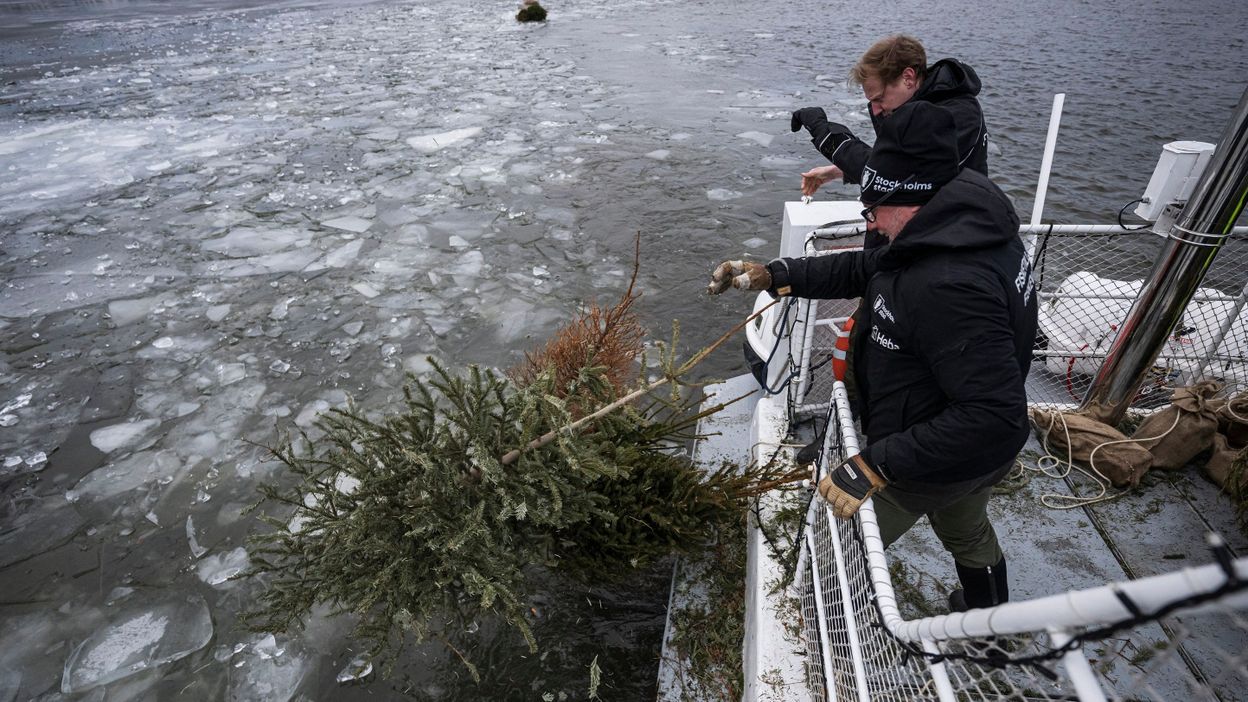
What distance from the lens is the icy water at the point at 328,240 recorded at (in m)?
3.63

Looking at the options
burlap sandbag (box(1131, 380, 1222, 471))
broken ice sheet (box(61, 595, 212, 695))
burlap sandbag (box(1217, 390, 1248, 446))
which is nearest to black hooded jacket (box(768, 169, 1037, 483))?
Answer: burlap sandbag (box(1131, 380, 1222, 471))

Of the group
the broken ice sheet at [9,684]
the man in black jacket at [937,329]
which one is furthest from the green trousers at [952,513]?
the broken ice sheet at [9,684]

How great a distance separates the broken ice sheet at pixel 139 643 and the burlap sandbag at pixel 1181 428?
516 centimetres

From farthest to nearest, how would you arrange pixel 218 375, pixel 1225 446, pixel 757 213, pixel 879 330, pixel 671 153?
1. pixel 671 153
2. pixel 757 213
3. pixel 218 375
4. pixel 1225 446
5. pixel 879 330

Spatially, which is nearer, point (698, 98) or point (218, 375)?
point (218, 375)

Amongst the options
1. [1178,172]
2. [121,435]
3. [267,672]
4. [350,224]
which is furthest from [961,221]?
[350,224]

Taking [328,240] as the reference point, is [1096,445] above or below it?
above

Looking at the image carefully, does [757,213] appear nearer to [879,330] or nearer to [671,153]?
[671,153]

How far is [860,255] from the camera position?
2.73 meters

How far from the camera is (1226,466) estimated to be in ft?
10.5

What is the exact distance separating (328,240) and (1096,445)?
7464 mm

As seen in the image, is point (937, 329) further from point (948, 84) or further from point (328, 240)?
point (328, 240)

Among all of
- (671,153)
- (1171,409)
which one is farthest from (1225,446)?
(671,153)

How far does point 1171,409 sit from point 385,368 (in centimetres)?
536
